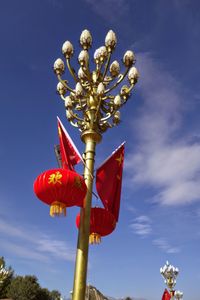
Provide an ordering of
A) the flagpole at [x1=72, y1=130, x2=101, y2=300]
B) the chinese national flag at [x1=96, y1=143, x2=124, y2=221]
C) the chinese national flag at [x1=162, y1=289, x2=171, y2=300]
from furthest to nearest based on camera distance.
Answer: the chinese national flag at [x1=162, y1=289, x2=171, y2=300] < the chinese national flag at [x1=96, y1=143, x2=124, y2=221] < the flagpole at [x1=72, y1=130, x2=101, y2=300]

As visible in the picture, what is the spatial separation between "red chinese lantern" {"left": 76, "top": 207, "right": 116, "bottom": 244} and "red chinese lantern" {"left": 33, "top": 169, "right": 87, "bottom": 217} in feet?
1.80

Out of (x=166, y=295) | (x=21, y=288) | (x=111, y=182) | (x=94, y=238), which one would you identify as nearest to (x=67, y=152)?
(x=111, y=182)

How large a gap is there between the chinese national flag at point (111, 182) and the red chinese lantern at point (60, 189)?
0.78 m

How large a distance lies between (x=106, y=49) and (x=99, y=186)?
2.95 metres

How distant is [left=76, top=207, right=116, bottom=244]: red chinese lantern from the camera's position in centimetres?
638

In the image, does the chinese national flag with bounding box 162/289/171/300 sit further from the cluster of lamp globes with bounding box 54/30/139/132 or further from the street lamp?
the cluster of lamp globes with bounding box 54/30/139/132

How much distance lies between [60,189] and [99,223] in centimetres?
121

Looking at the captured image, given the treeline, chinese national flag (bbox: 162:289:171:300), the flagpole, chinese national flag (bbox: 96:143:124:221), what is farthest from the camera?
the treeline

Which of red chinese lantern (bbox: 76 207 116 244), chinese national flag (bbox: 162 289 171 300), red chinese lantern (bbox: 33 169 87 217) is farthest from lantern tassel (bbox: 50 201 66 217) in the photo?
chinese national flag (bbox: 162 289 171 300)

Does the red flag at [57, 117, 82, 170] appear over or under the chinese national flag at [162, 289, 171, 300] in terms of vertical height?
over

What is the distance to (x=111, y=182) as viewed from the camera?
680 centimetres

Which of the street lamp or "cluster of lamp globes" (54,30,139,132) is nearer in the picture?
"cluster of lamp globes" (54,30,139,132)

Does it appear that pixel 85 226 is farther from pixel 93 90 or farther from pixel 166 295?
pixel 166 295

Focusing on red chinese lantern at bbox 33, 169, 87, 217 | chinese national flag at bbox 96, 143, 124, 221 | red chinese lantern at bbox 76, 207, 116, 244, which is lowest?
red chinese lantern at bbox 76, 207, 116, 244
